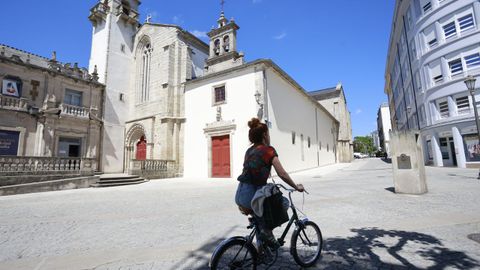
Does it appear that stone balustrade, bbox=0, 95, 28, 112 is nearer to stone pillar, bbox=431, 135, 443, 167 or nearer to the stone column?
the stone column

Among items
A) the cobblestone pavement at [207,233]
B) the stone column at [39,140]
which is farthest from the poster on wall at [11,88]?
the cobblestone pavement at [207,233]

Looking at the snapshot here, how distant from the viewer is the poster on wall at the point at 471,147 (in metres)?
16.8

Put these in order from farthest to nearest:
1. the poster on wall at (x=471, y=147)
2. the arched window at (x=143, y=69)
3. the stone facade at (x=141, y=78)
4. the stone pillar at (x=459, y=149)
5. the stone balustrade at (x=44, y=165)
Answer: the arched window at (x=143, y=69)
the stone facade at (x=141, y=78)
the stone pillar at (x=459, y=149)
the poster on wall at (x=471, y=147)
the stone balustrade at (x=44, y=165)

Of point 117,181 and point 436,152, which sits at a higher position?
point 436,152

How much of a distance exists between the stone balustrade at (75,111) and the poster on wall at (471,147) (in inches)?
1156

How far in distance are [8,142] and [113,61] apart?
10.3 metres

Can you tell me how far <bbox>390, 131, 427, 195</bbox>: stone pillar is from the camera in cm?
693

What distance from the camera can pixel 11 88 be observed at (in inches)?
626

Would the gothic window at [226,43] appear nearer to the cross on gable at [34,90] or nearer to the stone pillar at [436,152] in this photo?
the cross on gable at [34,90]

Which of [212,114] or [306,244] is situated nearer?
[306,244]

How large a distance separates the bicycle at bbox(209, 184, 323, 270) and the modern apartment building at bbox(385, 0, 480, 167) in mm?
21003

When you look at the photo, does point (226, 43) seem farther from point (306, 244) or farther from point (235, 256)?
point (235, 256)

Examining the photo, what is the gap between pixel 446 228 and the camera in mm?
3916

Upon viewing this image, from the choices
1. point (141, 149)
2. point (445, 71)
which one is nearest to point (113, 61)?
point (141, 149)
